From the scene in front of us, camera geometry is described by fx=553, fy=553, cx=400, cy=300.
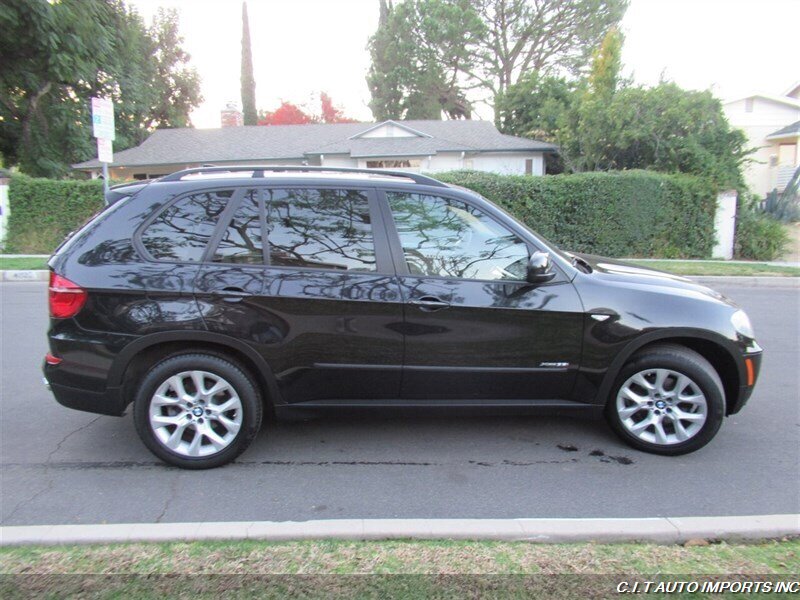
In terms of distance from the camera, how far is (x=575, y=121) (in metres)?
19.1

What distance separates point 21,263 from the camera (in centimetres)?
1224

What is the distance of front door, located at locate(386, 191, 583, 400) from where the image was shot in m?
3.57

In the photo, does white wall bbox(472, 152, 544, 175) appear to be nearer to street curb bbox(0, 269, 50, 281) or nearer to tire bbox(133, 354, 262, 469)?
street curb bbox(0, 269, 50, 281)

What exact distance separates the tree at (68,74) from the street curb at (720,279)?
9.28m

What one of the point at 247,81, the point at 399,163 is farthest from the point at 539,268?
Result: the point at 247,81

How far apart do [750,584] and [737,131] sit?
607 inches

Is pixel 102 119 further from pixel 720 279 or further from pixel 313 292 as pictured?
pixel 720 279

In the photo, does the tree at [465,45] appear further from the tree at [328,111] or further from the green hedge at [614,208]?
the green hedge at [614,208]

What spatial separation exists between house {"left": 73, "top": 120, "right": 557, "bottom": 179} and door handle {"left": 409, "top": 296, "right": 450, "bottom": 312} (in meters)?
20.3

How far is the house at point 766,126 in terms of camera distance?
2583 cm

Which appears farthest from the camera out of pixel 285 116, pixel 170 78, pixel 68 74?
pixel 285 116

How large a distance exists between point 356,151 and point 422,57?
17.3m

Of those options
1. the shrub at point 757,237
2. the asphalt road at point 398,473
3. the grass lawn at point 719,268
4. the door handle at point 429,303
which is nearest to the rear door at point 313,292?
the door handle at point 429,303

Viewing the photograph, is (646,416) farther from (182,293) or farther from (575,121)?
(575,121)
